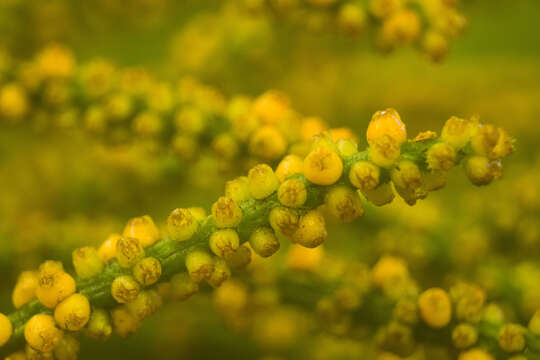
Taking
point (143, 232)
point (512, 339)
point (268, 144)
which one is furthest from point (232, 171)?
point (512, 339)

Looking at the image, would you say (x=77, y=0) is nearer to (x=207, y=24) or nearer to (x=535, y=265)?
(x=207, y=24)

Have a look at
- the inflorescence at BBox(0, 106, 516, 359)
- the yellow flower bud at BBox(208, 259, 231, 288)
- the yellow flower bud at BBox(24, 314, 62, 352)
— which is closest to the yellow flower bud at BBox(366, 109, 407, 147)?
the inflorescence at BBox(0, 106, 516, 359)

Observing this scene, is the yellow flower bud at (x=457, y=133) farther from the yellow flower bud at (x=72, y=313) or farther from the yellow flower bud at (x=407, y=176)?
the yellow flower bud at (x=72, y=313)

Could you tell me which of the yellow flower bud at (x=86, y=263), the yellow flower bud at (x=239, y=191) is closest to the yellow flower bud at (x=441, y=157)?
the yellow flower bud at (x=239, y=191)

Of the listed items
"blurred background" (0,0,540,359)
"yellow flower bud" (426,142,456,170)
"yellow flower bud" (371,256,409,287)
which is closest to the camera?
"yellow flower bud" (426,142,456,170)

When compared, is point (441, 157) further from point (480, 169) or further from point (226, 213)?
point (226, 213)

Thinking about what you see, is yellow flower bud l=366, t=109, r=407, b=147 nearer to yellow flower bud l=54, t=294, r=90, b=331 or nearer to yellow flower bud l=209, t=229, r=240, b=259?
yellow flower bud l=209, t=229, r=240, b=259
